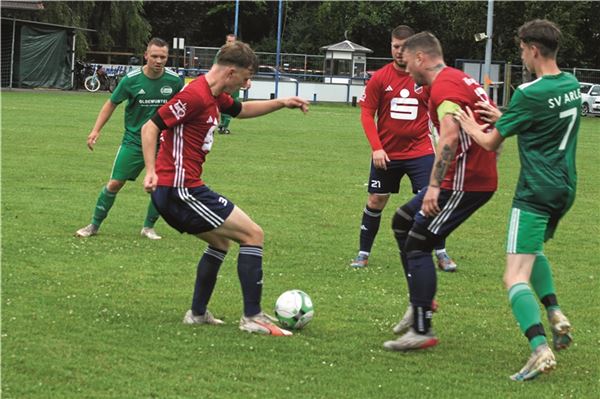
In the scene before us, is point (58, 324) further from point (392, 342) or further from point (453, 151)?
point (453, 151)

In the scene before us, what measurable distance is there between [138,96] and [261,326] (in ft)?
15.6

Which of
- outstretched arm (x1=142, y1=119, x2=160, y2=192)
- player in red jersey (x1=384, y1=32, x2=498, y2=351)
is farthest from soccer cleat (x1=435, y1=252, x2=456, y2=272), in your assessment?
outstretched arm (x1=142, y1=119, x2=160, y2=192)

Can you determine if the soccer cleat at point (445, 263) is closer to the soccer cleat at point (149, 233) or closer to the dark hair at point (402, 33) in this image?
the dark hair at point (402, 33)

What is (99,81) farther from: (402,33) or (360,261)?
(402,33)

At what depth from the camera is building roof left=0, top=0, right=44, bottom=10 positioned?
48.9 m

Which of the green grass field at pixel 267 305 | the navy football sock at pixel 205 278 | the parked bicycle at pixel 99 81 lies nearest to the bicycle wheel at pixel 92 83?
the parked bicycle at pixel 99 81

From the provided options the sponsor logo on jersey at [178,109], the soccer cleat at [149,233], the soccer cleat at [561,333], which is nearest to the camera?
the soccer cleat at [561,333]

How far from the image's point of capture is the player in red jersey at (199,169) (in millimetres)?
7098

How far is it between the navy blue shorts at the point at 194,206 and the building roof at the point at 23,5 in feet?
146

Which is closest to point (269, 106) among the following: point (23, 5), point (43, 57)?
point (23, 5)

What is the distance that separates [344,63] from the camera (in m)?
59.2

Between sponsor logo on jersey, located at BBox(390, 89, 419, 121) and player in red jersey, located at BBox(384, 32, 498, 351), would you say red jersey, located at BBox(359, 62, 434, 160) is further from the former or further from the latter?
player in red jersey, located at BBox(384, 32, 498, 351)

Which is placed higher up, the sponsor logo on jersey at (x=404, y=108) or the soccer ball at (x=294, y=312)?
the sponsor logo on jersey at (x=404, y=108)

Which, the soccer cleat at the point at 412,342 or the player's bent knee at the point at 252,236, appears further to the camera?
the player's bent knee at the point at 252,236
